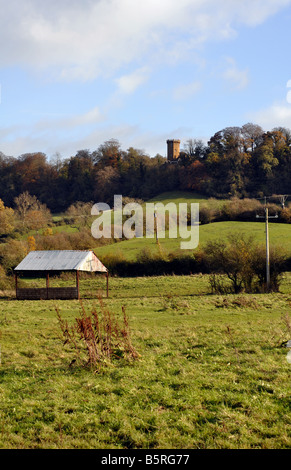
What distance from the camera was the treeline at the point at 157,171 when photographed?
77875 mm

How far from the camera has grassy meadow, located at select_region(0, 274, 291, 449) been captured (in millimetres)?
5719

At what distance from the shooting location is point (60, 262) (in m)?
32.2

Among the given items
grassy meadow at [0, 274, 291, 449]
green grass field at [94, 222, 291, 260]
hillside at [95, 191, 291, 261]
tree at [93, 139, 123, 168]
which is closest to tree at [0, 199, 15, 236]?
hillside at [95, 191, 291, 261]


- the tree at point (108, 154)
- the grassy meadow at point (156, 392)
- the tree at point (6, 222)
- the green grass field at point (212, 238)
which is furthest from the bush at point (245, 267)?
the tree at point (108, 154)

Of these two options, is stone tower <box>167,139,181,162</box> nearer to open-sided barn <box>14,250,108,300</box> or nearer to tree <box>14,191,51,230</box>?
tree <box>14,191,51,230</box>

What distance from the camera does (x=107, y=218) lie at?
65312mm

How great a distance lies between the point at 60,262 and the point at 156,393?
25.7 meters

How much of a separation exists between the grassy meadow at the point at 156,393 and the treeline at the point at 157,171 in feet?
218

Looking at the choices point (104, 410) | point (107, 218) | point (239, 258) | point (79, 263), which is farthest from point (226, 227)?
point (104, 410)

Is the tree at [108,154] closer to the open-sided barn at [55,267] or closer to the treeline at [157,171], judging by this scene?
the treeline at [157,171]

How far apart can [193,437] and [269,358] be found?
4.53 m

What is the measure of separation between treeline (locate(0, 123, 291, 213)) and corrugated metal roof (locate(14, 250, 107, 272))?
48.3m

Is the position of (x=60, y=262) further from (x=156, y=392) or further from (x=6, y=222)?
(x=6, y=222)

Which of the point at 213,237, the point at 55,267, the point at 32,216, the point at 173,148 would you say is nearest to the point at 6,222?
the point at 32,216
